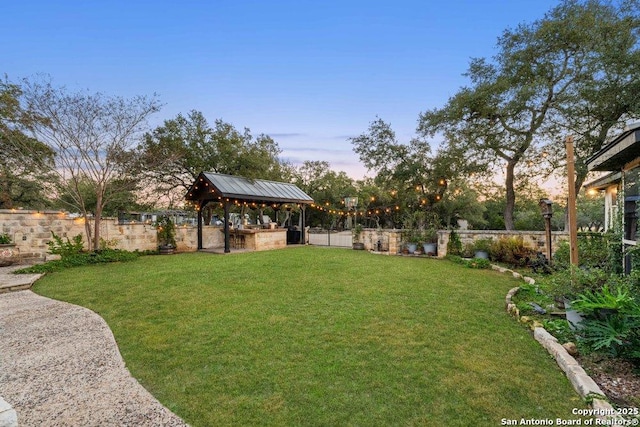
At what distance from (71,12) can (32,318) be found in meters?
11.0

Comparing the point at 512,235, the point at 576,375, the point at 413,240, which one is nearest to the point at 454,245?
the point at 413,240

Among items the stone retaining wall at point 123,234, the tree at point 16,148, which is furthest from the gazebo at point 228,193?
the tree at point 16,148

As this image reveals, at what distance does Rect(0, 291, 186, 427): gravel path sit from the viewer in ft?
7.28

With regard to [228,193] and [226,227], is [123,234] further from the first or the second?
[228,193]

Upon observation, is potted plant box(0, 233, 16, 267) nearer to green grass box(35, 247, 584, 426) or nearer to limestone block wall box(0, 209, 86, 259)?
limestone block wall box(0, 209, 86, 259)

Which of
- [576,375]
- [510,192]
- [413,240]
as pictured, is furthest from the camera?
[510,192]

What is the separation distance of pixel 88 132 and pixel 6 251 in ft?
14.4

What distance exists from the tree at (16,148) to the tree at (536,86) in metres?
15.4

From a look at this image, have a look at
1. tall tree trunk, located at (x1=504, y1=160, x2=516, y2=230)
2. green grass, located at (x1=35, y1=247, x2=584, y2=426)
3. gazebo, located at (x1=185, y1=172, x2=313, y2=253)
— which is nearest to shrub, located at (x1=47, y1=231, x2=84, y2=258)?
green grass, located at (x1=35, y1=247, x2=584, y2=426)

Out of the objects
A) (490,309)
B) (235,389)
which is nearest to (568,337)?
(490,309)

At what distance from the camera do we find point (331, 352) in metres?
3.14

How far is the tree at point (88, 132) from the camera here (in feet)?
31.0

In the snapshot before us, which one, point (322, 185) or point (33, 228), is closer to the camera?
point (33, 228)

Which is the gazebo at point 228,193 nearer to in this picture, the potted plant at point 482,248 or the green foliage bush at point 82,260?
the green foliage bush at point 82,260
